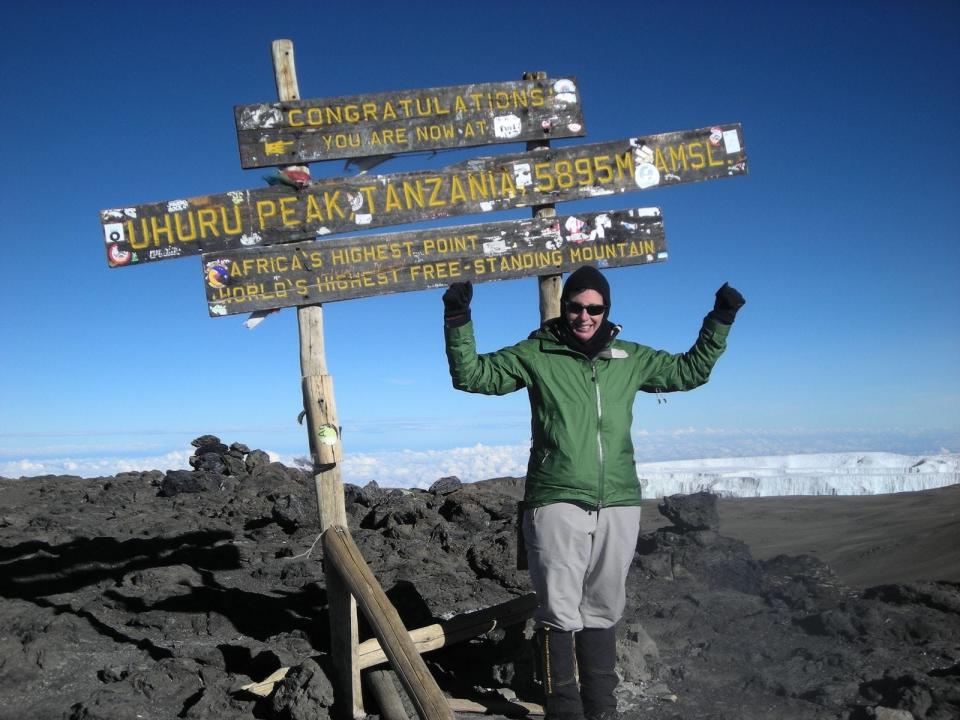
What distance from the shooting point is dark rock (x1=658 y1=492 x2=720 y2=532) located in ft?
27.9

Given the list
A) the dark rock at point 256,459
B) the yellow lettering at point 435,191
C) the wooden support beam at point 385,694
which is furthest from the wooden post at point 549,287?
the dark rock at point 256,459

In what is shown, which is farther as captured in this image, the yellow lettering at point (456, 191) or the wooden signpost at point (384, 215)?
the yellow lettering at point (456, 191)

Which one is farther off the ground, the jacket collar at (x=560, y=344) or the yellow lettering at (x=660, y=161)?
the yellow lettering at (x=660, y=161)

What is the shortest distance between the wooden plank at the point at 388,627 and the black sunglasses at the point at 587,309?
1.78 m

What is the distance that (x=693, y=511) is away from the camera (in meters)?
8.53

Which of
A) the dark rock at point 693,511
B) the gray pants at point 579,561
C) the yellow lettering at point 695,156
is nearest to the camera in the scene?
the gray pants at point 579,561

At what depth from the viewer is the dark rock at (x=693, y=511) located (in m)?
8.50

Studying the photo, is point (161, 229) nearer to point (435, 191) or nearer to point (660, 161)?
point (435, 191)

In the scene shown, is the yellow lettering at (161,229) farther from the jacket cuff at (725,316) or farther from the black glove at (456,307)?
the jacket cuff at (725,316)

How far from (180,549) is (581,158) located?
19.8ft

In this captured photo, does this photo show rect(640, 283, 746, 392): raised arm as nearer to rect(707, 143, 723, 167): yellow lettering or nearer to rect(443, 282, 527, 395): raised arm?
rect(443, 282, 527, 395): raised arm

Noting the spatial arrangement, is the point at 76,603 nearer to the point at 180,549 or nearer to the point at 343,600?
the point at 180,549

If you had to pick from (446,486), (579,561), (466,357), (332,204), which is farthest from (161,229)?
(446,486)

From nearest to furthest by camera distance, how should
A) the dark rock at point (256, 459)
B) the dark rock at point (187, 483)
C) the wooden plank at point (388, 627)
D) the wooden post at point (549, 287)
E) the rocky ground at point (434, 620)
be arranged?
1. the wooden plank at point (388, 627)
2. the rocky ground at point (434, 620)
3. the wooden post at point (549, 287)
4. the dark rock at point (187, 483)
5. the dark rock at point (256, 459)
